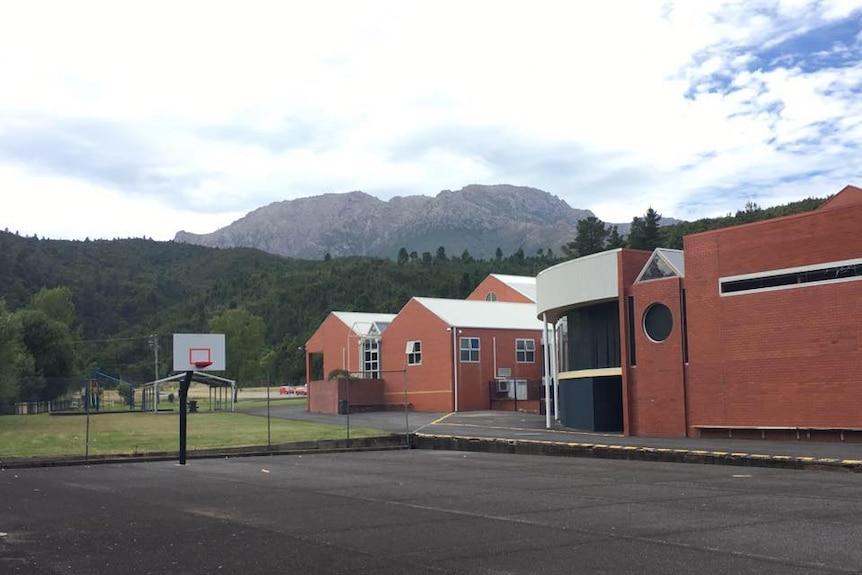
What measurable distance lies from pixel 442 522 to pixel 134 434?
Result: 1122 inches

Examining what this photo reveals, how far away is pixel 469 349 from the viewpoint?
5228 cm

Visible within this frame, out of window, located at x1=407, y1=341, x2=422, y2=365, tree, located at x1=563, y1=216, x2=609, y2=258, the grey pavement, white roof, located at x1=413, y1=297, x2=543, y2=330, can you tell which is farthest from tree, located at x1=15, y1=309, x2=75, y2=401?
tree, located at x1=563, y1=216, x2=609, y2=258

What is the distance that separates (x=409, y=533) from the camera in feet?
36.3

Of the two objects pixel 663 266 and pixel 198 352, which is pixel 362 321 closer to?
pixel 663 266

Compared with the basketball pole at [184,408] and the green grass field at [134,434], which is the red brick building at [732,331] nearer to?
the green grass field at [134,434]

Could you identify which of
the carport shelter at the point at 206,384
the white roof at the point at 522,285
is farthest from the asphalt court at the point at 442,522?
the white roof at the point at 522,285

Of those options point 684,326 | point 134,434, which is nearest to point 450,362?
point 134,434

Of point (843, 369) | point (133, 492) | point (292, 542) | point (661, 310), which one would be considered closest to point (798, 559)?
point (292, 542)

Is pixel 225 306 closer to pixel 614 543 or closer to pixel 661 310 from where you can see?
pixel 661 310

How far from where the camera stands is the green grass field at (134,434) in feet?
99.8

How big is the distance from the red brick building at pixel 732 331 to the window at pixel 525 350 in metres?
19.1

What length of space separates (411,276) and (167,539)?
116m

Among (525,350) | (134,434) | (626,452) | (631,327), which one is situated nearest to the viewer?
(626,452)

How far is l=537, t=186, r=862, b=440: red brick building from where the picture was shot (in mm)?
24875
